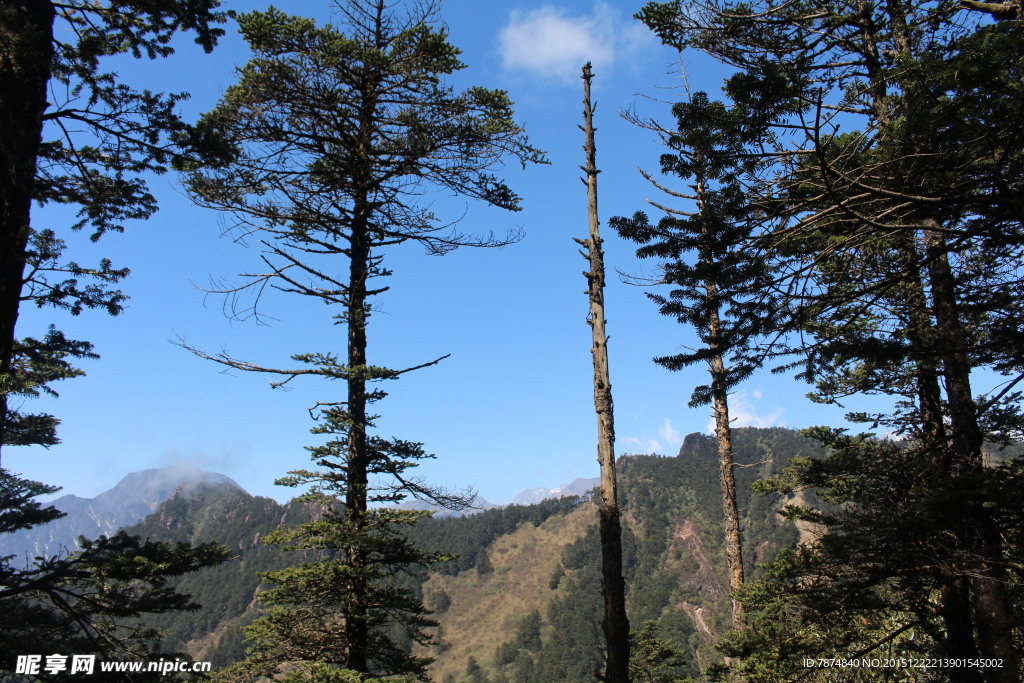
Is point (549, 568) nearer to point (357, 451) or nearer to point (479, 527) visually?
point (479, 527)

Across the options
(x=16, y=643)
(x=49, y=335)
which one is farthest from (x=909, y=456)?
(x=49, y=335)

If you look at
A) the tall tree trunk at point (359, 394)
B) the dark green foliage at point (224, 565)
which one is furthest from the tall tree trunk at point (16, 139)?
the dark green foliage at point (224, 565)

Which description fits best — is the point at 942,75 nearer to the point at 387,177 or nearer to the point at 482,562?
the point at 387,177

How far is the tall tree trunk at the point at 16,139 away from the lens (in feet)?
16.9

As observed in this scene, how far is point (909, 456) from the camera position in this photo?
808 centimetres

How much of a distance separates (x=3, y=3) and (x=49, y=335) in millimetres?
6563

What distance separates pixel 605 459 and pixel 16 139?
23.5 ft

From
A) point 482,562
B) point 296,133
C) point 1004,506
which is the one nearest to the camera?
point 1004,506

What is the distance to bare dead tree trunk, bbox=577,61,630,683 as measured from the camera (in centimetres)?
723

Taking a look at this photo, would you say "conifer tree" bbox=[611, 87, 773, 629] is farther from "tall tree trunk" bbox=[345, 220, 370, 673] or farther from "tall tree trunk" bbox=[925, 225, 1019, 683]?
"tall tree trunk" bbox=[345, 220, 370, 673]
